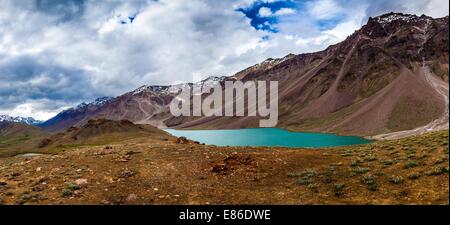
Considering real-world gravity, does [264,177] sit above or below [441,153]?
below

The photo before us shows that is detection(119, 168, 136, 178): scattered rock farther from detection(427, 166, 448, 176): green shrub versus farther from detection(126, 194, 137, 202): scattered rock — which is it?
detection(427, 166, 448, 176): green shrub

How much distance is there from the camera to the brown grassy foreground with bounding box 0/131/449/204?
16797mm

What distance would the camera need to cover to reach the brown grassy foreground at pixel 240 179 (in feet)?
55.1

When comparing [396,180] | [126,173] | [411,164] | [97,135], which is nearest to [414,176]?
[396,180]

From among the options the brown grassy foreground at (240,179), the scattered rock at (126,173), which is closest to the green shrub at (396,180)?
the brown grassy foreground at (240,179)

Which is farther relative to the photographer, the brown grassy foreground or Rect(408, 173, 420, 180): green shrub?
Rect(408, 173, 420, 180): green shrub

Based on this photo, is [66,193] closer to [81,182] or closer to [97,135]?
[81,182]

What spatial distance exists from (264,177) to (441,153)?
31.9ft

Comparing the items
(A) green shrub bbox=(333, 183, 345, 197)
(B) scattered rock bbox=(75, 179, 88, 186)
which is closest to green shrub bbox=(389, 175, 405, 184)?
(A) green shrub bbox=(333, 183, 345, 197)

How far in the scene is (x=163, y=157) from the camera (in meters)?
27.8
